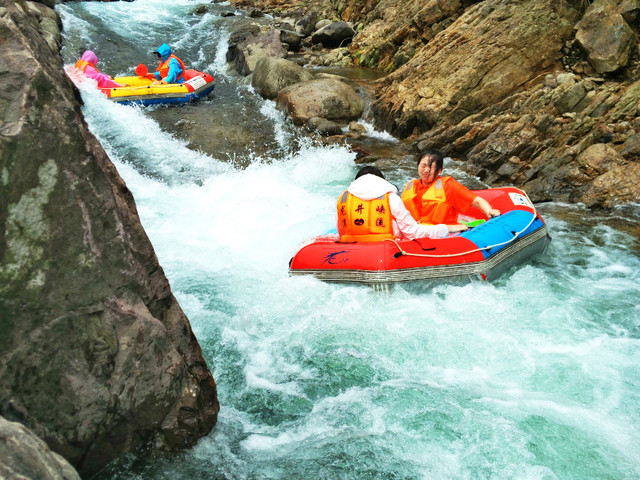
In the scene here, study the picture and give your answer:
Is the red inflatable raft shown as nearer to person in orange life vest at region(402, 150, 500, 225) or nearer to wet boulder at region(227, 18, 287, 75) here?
person in orange life vest at region(402, 150, 500, 225)

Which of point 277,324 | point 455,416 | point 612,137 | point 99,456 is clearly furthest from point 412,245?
point 612,137

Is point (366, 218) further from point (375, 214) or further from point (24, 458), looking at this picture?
point (24, 458)

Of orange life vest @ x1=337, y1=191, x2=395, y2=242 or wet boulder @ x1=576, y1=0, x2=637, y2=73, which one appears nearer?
orange life vest @ x1=337, y1=191, x2=395, y2=242

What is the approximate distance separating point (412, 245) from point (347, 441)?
7.30 feet

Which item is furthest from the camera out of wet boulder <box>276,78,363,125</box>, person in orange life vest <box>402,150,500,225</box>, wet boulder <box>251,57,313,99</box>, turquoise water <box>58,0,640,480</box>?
wet boulder <box>251,57,313,99</box>

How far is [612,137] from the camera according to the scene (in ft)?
24.4

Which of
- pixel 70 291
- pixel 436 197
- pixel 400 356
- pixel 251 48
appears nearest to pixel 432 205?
pixel 436 197

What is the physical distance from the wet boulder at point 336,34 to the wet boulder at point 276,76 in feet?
14.8

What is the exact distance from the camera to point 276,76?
11.9 m

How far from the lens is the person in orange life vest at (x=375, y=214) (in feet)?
17.0

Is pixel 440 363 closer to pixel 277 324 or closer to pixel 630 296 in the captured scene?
pixel 277 324

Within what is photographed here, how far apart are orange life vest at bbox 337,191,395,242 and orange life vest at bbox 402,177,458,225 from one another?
0.65 meters

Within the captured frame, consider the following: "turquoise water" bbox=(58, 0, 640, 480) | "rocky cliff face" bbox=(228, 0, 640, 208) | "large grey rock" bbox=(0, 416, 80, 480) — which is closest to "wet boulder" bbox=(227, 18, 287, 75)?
"rocky cliff face" bbox=(228, 0, 640, 208)

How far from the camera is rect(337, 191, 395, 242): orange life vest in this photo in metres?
5.22
